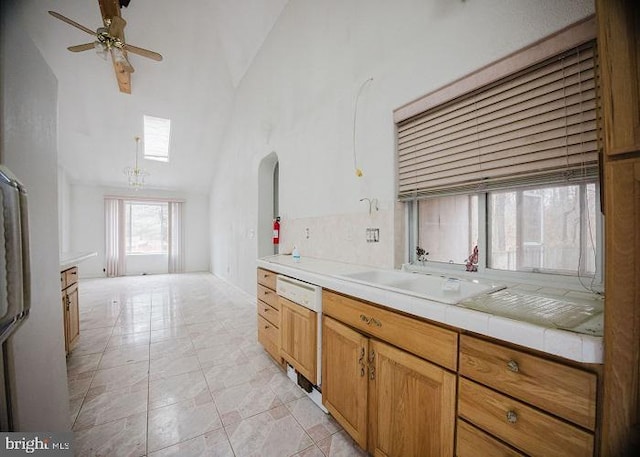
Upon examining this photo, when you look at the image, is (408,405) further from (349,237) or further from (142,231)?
(142,231)

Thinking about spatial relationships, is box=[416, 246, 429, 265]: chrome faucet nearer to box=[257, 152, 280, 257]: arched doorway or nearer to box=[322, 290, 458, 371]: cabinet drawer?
box=[322, 290, 458, 371]: cabinet drawer

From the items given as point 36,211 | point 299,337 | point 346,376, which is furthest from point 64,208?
point 346,376

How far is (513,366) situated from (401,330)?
410 millimetres

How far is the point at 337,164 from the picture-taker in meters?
2.41

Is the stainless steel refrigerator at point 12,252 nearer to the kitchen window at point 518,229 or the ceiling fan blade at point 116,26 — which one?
the kitchen window at point 518,229

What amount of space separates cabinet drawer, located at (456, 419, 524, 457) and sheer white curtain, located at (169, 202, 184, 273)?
8025mm

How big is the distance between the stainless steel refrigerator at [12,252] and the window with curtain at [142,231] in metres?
7.66

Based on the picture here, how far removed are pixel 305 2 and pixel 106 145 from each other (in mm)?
5268

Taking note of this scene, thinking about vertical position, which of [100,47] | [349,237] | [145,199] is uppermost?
[100,47]

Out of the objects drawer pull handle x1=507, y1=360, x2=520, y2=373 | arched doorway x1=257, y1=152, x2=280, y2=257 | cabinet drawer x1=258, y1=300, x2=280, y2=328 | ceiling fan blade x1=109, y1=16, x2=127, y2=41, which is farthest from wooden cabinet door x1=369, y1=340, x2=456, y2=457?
ceiling fan blade x1=109, y1=16, x2=127, y2=41

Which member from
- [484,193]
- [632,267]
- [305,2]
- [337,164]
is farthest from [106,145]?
[632,267]

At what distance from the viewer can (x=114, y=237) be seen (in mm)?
6824

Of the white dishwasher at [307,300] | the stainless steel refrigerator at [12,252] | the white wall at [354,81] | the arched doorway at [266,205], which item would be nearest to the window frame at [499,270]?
the white wall at [354,81]

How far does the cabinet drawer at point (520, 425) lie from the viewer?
701mm
